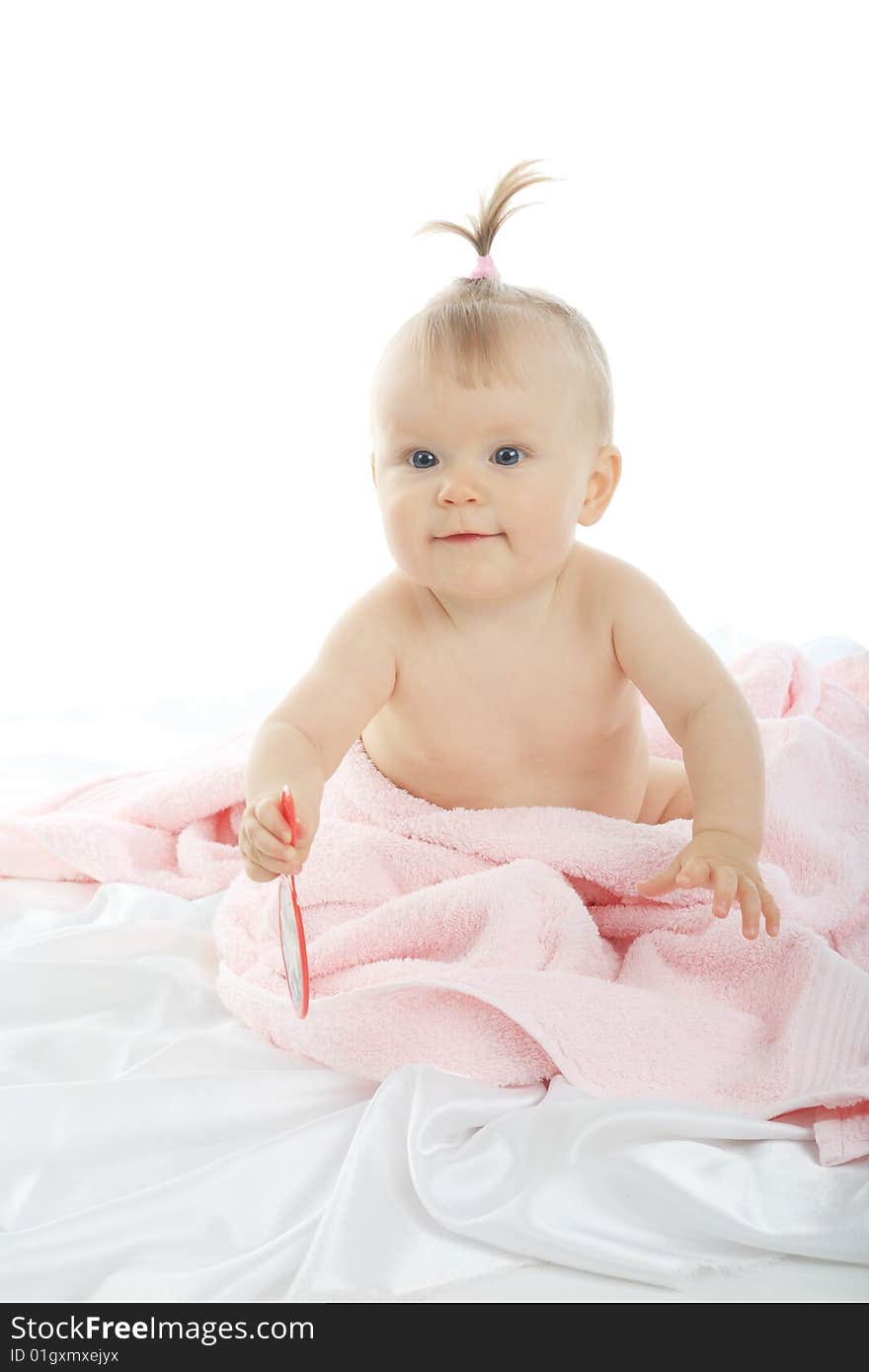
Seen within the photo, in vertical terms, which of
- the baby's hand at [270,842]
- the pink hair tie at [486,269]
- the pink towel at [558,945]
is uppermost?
the pink hair tie at [486,269]

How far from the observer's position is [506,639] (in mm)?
1304

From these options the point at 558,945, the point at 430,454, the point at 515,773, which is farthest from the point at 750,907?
the point at 430,454

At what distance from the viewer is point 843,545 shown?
9.61 feet

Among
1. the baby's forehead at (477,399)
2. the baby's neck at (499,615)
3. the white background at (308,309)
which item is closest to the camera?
the baby's forehead at (477,399)

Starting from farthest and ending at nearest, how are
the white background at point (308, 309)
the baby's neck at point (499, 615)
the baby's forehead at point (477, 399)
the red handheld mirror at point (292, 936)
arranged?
the white background at point (308, 309), the baby's neck at point (499, 615), the baby's forehead at point (477, 399), the red handheld mirror at point (292, 936)

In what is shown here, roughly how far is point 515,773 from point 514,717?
0.06 meters

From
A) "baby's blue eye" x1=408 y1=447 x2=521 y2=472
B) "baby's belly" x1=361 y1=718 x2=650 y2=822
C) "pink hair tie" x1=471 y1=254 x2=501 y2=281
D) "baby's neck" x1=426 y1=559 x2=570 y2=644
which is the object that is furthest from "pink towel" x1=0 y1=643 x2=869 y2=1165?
"pink hair tie" x1=471 y1=254 x2=501 y2=281

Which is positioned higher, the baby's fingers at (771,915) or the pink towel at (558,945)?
the baby's fingers at (771,915)

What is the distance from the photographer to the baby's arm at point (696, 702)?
1187 mm

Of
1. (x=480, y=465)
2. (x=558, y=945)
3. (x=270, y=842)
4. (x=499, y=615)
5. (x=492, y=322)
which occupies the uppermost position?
(x=492, y=322)

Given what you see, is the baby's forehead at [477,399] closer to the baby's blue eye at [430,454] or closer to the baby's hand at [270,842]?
the baby's blue eye at [430,454]

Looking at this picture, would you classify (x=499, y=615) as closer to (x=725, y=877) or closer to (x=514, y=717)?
(x=514, y=717)

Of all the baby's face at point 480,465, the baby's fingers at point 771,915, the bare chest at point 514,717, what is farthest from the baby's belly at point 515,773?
the baby's fingers at point 771,915

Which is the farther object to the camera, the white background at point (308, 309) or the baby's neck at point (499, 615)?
the white background at point (308, 309)
